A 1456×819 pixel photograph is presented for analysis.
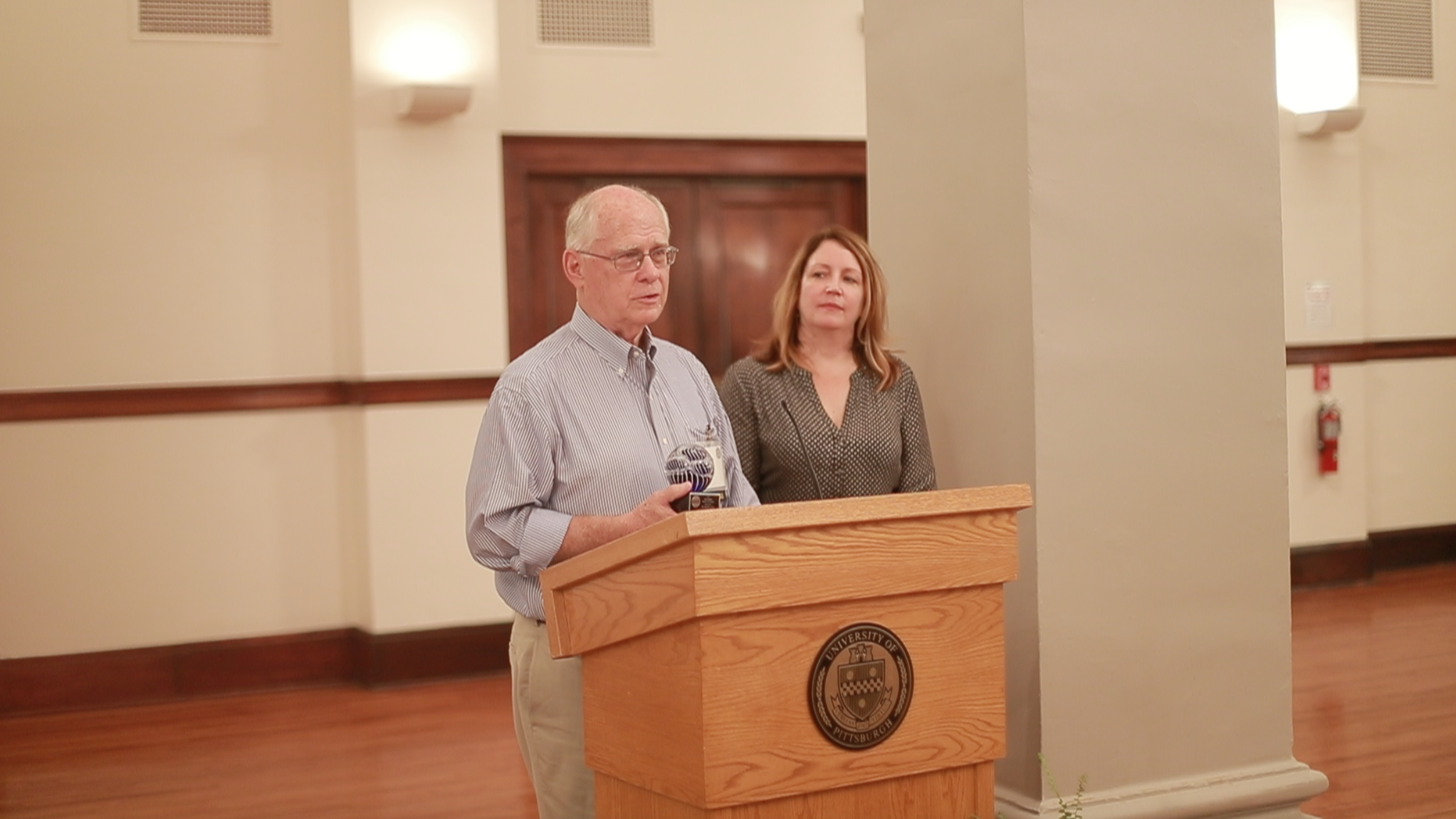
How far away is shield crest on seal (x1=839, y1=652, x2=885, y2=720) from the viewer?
1.90 m

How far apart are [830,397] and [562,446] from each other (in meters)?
0.93

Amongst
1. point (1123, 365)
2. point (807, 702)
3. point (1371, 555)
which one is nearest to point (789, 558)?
point (807, 702)

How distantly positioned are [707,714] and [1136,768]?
1.32m

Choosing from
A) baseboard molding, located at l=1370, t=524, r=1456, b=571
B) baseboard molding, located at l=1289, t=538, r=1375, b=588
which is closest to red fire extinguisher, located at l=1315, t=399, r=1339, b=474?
baseboard molding, located at l=1289, t=538, r=1375, b=588

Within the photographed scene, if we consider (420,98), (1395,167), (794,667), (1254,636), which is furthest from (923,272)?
(1395,167)

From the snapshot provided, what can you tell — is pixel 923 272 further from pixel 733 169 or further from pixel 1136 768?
pixel 733 169

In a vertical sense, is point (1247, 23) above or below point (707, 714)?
above

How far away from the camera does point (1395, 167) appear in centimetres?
809

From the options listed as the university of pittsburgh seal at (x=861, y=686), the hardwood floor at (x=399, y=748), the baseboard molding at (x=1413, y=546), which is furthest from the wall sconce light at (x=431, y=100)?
the baseboard molding at (x=1413, y=546)

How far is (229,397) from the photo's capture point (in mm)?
6211

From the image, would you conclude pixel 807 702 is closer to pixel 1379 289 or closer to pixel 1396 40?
pixel 1379 289

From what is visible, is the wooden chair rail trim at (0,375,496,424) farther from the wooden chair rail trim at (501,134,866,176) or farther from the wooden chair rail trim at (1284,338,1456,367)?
the wooden chair rail trim at (1284,338,1456,367)

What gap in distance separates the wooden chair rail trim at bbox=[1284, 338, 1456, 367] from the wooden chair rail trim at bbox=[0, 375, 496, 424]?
4479mm

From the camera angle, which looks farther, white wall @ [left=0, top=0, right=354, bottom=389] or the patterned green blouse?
A: white wall @ [left=0, top=0, right=354, bottom=389]
